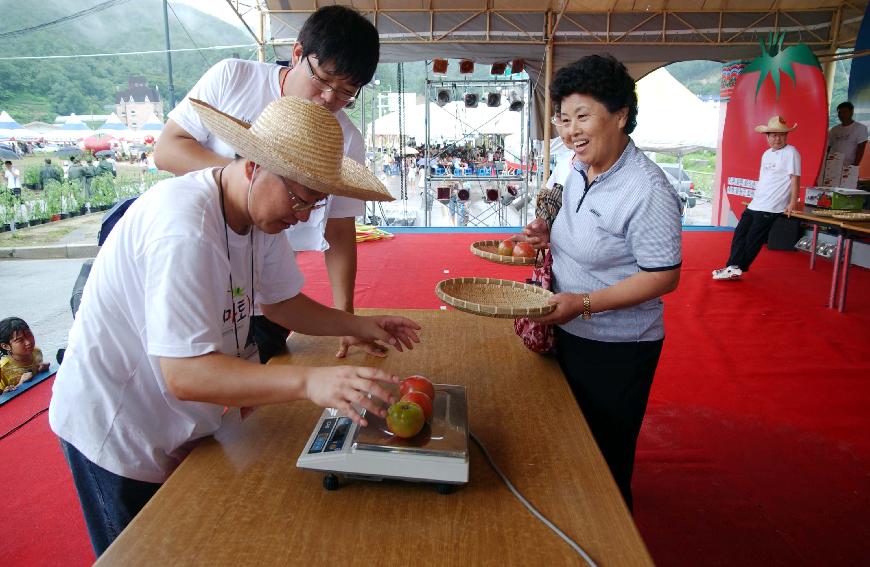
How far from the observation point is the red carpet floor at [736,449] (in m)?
2.06

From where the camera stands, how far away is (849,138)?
705 cm

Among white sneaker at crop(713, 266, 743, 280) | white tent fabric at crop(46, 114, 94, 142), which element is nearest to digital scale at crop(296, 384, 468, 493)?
white sneaker at crop(713, 266, 743, 280)

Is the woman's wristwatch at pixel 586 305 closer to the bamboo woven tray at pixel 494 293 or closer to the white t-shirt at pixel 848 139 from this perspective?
the bamboo woven tray at pixel 494 293

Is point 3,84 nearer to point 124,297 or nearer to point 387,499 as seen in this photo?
point 124,297

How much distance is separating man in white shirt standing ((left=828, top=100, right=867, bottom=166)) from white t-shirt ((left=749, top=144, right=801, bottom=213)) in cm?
223

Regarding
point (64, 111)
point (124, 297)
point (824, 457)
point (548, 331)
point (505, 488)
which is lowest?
point (824, 457)

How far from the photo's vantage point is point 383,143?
15.1m

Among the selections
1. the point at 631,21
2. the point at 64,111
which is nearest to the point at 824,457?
the point at 64,111

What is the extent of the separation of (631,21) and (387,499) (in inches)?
372

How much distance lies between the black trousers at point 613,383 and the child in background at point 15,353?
306 cm

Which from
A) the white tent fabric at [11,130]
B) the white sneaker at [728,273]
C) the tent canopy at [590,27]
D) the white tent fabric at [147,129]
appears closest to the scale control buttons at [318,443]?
the white sneaker at [728,273]

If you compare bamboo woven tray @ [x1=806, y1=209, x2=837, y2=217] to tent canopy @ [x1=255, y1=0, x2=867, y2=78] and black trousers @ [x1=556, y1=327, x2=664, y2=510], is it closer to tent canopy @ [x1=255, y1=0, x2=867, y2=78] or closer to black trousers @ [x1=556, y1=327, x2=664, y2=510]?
black trousers @ [x1=556, y1=327, x2=664, y2=510]

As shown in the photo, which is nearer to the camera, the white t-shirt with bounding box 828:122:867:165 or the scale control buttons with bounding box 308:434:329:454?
the scale control buttons with bounding box 308:434:329:454

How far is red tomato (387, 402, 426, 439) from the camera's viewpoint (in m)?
1.08
